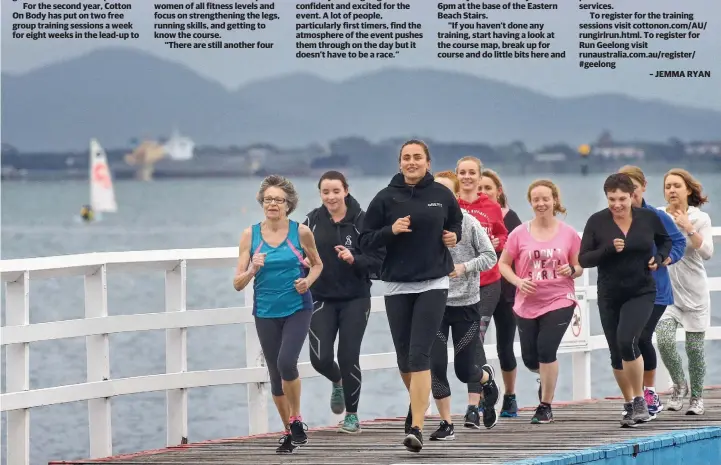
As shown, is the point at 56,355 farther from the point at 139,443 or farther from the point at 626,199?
the point at 626,199

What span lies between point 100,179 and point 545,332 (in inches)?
3164

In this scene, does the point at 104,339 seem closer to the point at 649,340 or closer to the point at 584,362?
the point at 649,340

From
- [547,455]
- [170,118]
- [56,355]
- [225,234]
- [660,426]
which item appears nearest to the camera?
[547,455]

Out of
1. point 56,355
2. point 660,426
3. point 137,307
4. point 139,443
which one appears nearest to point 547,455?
point 660,426

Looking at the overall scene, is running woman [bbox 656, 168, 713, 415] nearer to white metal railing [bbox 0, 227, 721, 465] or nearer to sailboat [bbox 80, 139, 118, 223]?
white metal railing [bbox 0, 227, 721, 465]

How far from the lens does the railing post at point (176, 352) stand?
983cm

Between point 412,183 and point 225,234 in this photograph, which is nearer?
point 412,183

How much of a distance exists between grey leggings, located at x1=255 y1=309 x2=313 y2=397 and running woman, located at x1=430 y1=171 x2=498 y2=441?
0.77 metres

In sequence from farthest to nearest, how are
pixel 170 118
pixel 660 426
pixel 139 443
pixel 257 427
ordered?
pixel 170 118, pixel 139 443, pixel 257 427, pixel 660 426

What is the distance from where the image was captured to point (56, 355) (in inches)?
1522

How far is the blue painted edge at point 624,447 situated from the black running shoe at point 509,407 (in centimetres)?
165

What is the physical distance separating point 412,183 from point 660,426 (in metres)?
2.06

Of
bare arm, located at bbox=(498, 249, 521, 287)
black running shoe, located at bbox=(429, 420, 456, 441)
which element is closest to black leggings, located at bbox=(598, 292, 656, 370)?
bare arm, located at bbox=(498, 249, 521, 287)

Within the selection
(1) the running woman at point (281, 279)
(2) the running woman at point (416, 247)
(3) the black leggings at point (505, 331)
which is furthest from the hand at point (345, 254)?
(3) the black leggings at point (505, 331)
